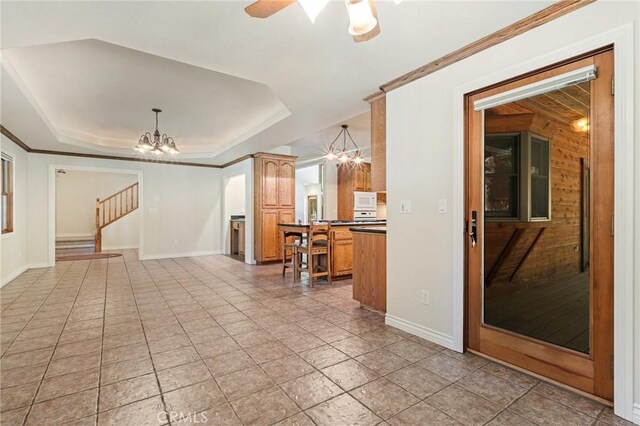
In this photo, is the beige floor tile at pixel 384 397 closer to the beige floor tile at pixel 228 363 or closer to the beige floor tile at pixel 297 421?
the beige floor tile at pixel 297 421

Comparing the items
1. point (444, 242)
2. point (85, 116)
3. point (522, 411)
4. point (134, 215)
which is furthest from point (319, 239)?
point (134, 215)

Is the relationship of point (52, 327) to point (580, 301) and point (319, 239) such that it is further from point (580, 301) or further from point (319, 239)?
point (580, 301)

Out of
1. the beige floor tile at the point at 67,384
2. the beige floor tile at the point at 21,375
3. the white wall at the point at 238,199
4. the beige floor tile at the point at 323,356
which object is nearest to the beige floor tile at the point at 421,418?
the beige floor tile at the point at 323,356

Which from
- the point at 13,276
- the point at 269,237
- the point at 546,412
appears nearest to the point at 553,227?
the point at 546,412

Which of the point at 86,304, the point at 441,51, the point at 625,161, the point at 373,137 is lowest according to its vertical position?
the point at 86,304

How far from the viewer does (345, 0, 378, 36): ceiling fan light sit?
1.41 meters

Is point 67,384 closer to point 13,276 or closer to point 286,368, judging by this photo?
point 286,368

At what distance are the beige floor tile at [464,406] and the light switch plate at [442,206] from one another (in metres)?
1.29

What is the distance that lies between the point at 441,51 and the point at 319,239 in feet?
10.2

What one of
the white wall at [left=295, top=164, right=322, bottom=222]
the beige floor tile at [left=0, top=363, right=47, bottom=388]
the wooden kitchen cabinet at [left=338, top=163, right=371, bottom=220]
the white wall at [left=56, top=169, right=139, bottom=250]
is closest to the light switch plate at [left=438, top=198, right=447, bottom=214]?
the beige floor tile at [left=0, top=363, right=47, bottom=388]

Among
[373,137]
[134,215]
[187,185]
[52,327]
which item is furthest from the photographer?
[134,215]

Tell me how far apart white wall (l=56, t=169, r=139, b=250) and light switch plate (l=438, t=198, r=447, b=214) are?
9.85 m

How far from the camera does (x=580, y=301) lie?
1.92m

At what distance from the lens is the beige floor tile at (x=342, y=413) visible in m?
1.61
